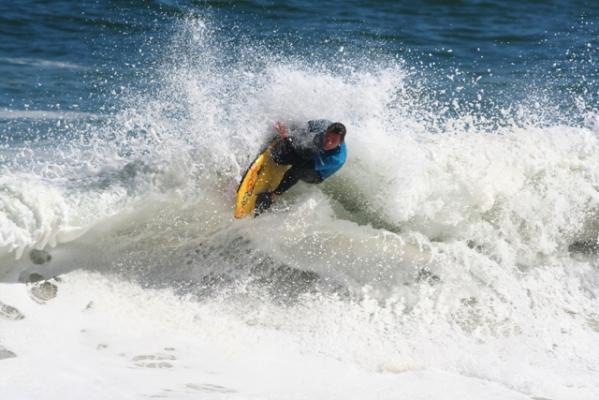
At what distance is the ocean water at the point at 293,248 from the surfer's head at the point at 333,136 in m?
0.79

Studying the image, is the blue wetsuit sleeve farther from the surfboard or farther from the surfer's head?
the surfboard

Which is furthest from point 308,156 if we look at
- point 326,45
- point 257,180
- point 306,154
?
point 326,45

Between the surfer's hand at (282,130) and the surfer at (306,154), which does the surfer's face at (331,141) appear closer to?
the surfer at (306,154)

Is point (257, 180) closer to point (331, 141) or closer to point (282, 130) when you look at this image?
point (282, 130)

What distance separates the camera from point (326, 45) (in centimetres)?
1350

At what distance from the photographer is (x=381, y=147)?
7.59 m

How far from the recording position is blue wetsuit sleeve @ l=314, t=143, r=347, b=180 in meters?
6.72

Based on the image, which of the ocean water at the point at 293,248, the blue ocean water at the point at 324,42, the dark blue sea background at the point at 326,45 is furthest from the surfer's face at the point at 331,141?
the blue ocean water at the point at 324,42

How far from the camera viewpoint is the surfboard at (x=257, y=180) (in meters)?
6.87

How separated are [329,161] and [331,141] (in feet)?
0.82

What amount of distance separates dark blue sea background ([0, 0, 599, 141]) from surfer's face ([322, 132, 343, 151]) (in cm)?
452

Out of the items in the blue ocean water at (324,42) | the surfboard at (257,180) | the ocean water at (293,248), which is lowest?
the blue ocean water at (324,42)

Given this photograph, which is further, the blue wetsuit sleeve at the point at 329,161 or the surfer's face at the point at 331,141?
the blue wetsuit sleeve at the point at 329,161

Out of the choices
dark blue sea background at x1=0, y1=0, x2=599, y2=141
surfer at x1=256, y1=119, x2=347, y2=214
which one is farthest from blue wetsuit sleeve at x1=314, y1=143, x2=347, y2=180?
dark blue sea background at x1=0, y1=0, x2=599, y2=141
